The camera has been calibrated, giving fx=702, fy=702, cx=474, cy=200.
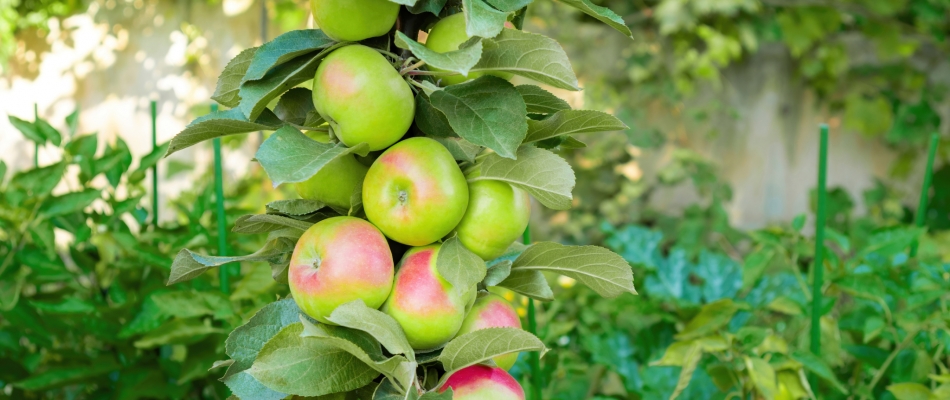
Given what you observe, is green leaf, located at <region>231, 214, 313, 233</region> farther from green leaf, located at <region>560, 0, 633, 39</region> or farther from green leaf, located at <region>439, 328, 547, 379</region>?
green leaf, located at <region>560, 0, 633, 39</region>

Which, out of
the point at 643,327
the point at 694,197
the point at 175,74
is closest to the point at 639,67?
the point at 694,197

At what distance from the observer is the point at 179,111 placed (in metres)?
3.04

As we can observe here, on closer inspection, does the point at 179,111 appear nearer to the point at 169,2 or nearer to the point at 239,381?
the point at 169,2

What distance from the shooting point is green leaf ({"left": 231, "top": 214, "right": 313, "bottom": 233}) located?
19.6 inches

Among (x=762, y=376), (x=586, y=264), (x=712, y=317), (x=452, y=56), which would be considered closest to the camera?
(x=452, y=56)

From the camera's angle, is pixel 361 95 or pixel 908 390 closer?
pixel 361 95

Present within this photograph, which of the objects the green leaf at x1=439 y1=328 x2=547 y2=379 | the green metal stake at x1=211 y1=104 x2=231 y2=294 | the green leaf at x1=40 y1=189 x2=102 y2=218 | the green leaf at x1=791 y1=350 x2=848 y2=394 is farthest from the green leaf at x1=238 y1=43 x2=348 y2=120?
the green leaf at x1=791 y1=350 x2=848 y2=394

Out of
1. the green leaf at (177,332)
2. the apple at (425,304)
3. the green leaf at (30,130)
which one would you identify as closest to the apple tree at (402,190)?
the apple at (425,304)

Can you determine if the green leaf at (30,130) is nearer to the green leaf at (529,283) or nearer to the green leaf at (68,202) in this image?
the green leaf at (68,202)

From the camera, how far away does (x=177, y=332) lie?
0.78 m

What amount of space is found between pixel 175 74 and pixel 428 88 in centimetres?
293

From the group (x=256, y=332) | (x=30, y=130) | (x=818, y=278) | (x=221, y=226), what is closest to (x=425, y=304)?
(x=256, y=332)

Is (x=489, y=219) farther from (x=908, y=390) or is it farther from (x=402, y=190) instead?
(x=908, y=390)

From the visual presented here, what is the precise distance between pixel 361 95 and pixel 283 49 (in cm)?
→ 8
